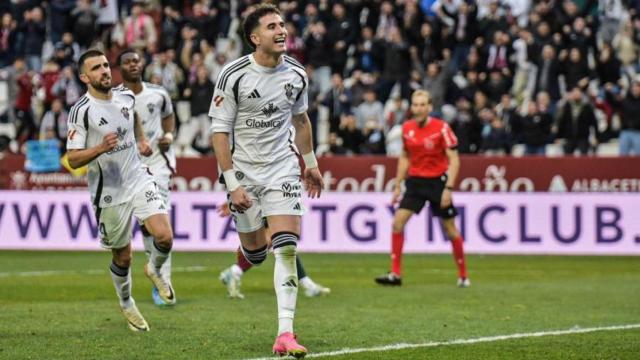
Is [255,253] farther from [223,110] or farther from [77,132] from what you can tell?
[77,132]

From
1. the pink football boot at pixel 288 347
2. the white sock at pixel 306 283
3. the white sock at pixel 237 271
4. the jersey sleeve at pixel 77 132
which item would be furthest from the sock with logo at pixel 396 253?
the pink football boot at pixel 288 347

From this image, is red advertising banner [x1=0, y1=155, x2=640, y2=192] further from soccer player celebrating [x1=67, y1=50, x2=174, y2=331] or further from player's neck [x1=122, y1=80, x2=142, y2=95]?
soccer player celebrating [x1=67, y1=50, x2=174, y2=331]

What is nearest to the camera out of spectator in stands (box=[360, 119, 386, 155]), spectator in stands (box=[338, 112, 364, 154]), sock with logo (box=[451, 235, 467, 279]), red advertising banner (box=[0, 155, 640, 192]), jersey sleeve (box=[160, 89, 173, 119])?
jersey sleeve (box=[160, 89, 173, 119])

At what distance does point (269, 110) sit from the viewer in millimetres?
9852

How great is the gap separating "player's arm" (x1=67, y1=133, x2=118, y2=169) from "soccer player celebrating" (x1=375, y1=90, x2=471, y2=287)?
6391 millimetres

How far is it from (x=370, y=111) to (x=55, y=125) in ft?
23.5

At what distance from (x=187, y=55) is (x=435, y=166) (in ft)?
47.8

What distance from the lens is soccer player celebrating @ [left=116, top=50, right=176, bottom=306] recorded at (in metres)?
14.0

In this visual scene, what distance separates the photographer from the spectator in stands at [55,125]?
29141 mm

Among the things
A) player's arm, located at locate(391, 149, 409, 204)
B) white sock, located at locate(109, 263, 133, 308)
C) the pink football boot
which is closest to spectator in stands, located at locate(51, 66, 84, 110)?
player's arm, located at locate(391, 149, 409, 204)

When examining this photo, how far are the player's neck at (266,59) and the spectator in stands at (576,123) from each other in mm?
17405

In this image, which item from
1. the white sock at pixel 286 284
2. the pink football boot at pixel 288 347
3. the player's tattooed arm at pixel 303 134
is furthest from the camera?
the player's tattooed arm at pixel 303 134

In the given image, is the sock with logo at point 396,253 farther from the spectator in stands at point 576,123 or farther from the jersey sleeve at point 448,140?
the spectator in stands at point 576,123

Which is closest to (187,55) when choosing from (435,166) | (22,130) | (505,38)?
(22,130)
